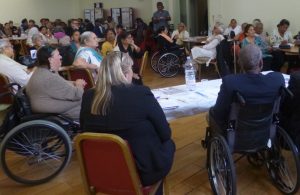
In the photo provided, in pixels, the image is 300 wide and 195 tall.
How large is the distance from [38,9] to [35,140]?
1066 centimetres

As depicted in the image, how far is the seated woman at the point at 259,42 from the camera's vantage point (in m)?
5.18

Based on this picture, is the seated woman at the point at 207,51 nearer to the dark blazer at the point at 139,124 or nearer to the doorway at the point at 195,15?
the doorway at the point at 195,15

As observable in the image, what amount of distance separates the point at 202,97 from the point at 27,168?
154 centimetres

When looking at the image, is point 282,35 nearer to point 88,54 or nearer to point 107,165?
point 88,54

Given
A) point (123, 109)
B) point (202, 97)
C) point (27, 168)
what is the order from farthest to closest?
1. point (27, 168)
2. point (202, 97)
3. point (123, 109)

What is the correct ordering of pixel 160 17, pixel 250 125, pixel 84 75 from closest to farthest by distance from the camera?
pixel 250 125 < pixel 84 75 < pixel 160 17

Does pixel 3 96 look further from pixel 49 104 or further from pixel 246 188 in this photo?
pixel 246 188

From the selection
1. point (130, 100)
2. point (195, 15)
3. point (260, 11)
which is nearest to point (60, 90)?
point (130, 100)

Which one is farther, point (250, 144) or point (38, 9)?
point (38, 9)

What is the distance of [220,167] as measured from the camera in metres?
2.17

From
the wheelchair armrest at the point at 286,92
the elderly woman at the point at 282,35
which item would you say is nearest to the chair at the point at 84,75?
the wheelchair armrest at the point at 286,92

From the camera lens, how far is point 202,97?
2.34 m

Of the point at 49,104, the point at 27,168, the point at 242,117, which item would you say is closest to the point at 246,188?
the point at 242,117

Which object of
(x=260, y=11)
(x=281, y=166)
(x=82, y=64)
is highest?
(x=260, y=11)
